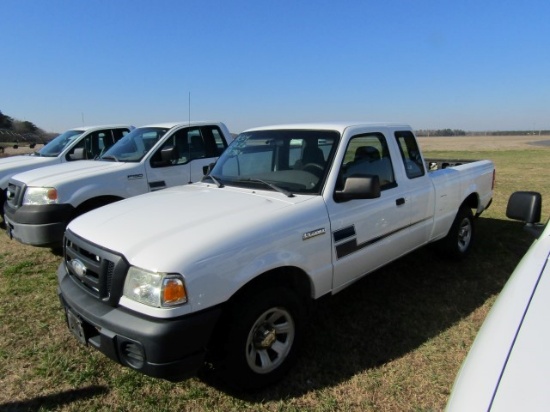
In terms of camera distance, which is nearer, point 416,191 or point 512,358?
point 512,358

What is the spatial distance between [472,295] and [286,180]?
254 centimetres

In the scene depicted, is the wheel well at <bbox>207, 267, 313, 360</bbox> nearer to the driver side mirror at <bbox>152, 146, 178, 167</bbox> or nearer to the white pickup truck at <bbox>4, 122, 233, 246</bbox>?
the white pickup truck at <bbox>4, 122, 233, 246</bbox>

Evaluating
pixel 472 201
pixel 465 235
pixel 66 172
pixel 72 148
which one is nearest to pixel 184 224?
pixel 66 172

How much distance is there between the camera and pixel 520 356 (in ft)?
4.58

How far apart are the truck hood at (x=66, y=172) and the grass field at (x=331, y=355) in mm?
1156

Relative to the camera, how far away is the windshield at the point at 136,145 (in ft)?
20.2

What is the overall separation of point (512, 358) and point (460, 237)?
14.2 ft

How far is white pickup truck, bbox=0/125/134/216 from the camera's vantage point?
25.7 feet

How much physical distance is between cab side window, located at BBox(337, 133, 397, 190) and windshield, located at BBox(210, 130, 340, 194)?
21 cm

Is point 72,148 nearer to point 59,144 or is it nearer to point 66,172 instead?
point 59,144

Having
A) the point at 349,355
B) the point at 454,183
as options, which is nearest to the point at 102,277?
the point at 349,355

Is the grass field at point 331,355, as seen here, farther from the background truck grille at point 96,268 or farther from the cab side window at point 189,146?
the cab side window at point 189,146

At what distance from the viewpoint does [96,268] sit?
267 centimetres

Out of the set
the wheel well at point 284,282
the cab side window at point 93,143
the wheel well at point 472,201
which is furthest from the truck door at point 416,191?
the cab side window at point 93,143
